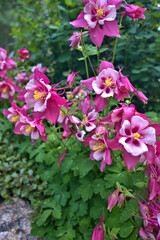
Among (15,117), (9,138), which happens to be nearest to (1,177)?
(9,138)

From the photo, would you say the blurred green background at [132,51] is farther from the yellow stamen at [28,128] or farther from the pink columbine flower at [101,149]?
the pink columbine flower at [101,149]

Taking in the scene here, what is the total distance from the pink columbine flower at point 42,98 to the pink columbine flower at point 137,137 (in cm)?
32

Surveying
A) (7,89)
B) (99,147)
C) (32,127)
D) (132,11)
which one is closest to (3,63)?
(7,89)

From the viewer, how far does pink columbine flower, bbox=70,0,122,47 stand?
105 cm

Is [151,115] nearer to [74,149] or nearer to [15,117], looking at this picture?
[74,149]

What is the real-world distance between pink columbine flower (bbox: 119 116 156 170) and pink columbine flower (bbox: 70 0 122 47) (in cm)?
46

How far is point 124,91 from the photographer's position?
103cm

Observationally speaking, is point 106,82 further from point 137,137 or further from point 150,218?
point 150,218

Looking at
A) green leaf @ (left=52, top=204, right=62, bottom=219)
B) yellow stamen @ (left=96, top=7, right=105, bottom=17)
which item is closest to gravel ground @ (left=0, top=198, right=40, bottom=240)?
green leaf @ (left=52, top=204, right=62, bottom=219)

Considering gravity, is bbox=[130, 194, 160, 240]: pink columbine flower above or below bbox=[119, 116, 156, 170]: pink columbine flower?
below

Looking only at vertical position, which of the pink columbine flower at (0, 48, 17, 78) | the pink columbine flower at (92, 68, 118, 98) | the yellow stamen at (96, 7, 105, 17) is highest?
the yellow stamen at (96, 7, 105, 17)

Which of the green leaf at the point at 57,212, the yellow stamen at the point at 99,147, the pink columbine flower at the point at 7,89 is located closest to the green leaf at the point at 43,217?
the green leaf at the point at 57,212

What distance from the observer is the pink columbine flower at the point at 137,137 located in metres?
0.83

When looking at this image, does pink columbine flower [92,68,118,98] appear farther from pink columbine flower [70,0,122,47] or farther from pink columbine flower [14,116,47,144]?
pink columbine flower [14,116,47,144]
